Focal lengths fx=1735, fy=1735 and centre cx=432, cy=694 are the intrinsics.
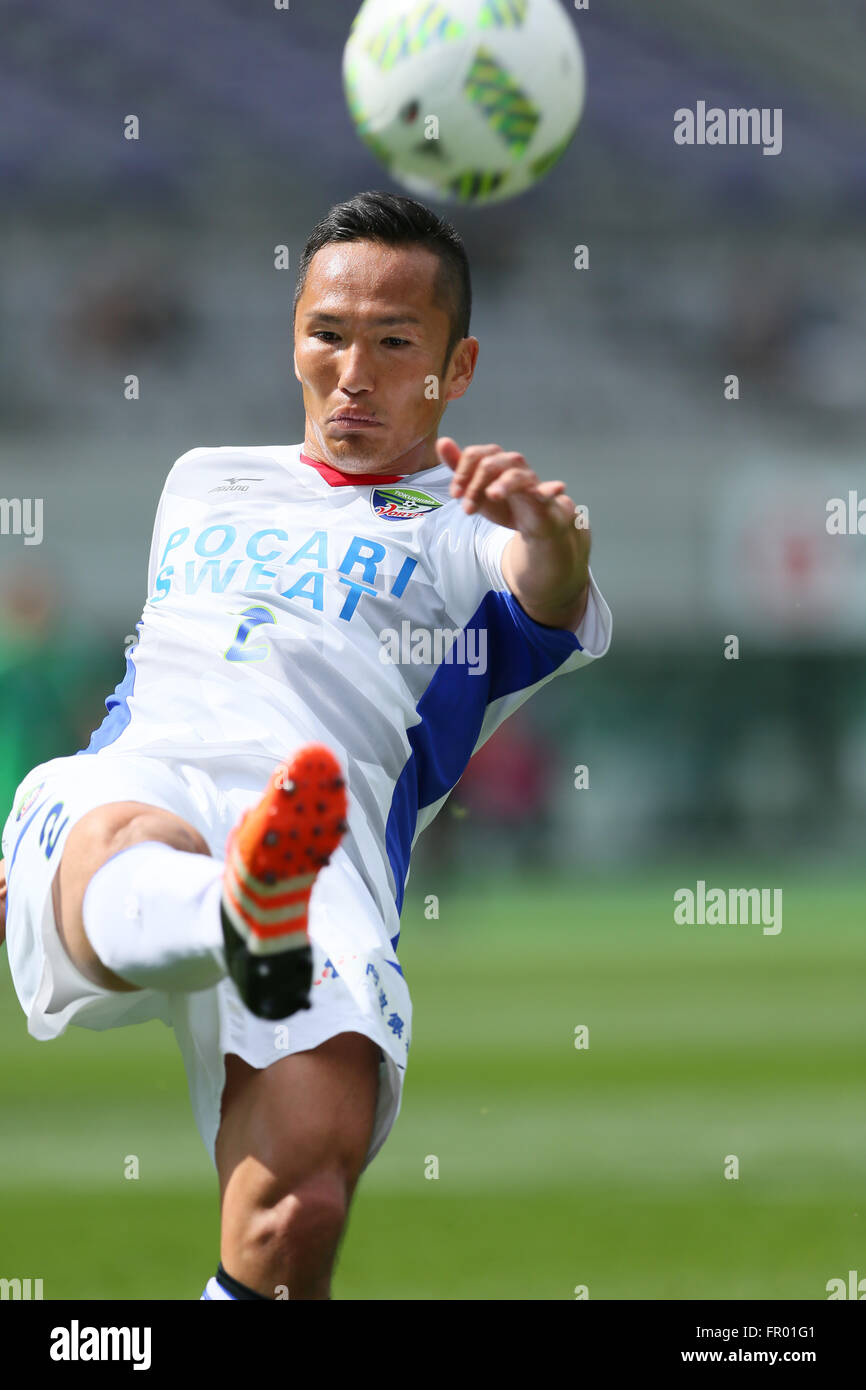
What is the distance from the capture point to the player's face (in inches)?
140

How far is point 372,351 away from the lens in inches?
140

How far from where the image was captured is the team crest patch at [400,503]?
11.7ft

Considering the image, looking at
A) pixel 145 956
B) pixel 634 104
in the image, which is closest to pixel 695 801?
pixel 634 104

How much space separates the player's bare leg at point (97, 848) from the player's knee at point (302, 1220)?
0.43 meters

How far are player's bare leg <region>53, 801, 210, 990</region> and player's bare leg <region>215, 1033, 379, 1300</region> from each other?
0.30 meters

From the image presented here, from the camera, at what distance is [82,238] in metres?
19.3

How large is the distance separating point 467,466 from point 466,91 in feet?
2.93

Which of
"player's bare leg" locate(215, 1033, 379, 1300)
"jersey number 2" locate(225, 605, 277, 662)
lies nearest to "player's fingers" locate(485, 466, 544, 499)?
"jersey number 2" locate(225, 605, 277, 662)

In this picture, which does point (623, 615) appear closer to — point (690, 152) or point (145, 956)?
point (690, 152)

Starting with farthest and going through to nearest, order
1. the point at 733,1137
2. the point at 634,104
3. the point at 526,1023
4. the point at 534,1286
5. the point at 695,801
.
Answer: the point at 634,104
the point at 695,801
the point at 526,1023
the point at 733,1137
the point at 534,1286

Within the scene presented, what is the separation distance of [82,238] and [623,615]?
735 centimetres

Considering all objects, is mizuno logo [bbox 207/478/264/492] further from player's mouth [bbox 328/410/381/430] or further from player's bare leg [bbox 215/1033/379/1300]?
player's bare leg [bbox 215/1033/379/1300]

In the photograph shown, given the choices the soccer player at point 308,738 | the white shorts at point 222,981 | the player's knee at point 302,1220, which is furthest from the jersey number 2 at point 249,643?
the player's knee at point 302,1220

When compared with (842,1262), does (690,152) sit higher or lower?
higher
